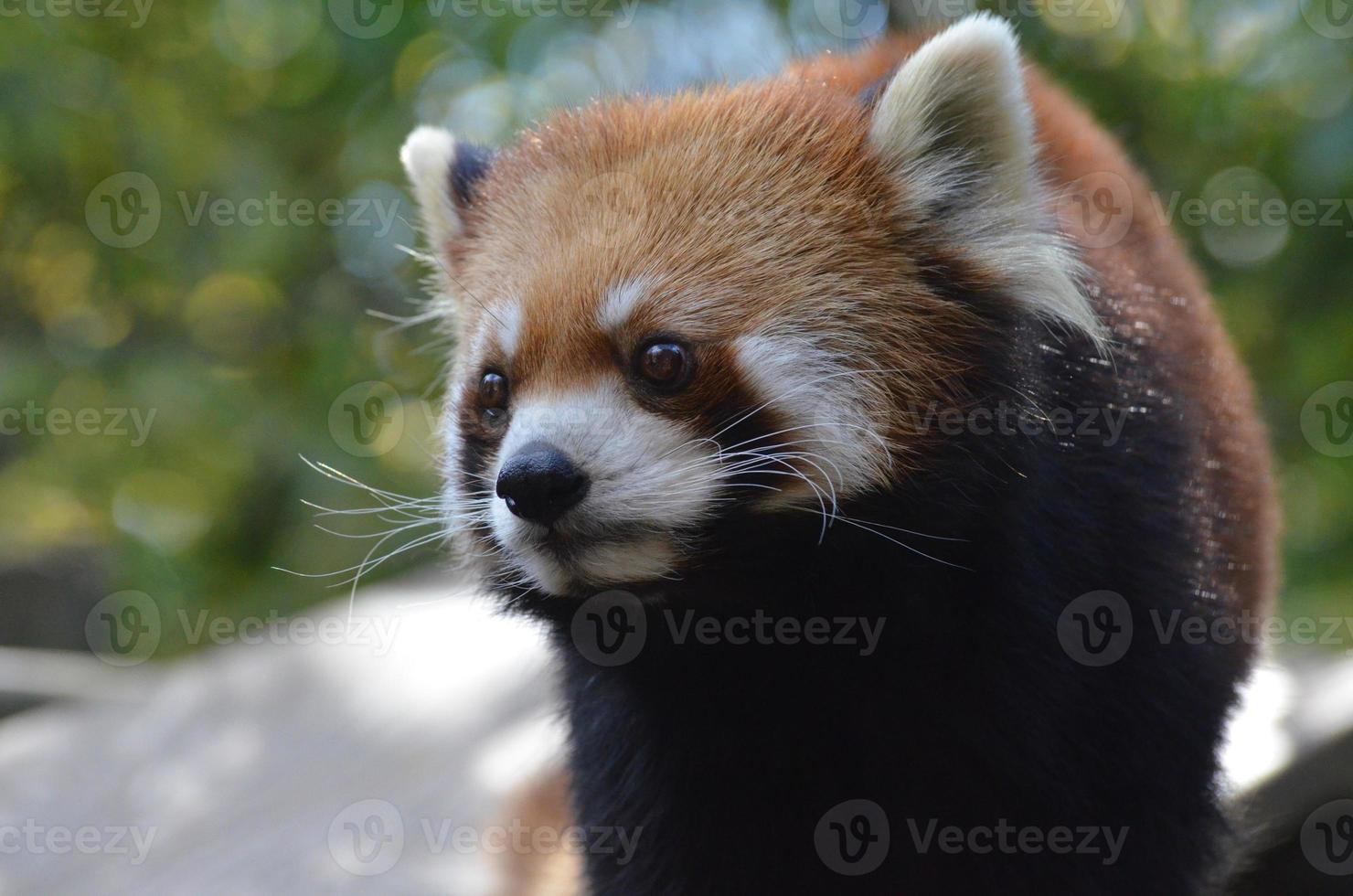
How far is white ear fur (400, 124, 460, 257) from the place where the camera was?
107 inches

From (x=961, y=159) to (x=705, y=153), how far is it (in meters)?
0.48

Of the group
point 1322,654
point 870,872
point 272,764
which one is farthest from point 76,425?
point 1322,654

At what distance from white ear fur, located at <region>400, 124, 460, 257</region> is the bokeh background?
1.68 meters
